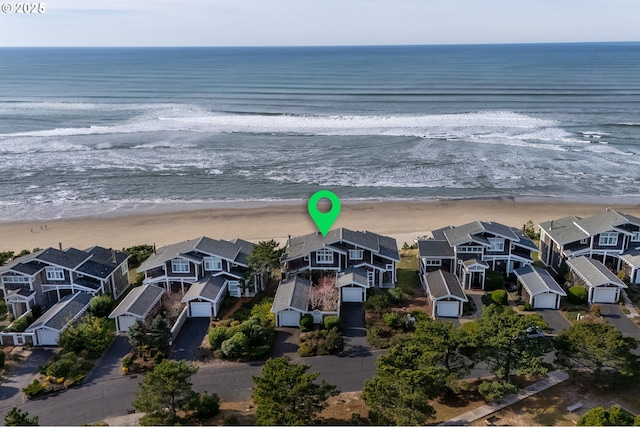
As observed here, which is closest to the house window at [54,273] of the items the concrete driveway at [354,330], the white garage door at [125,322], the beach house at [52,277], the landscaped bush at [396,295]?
the beach house at [52,277]

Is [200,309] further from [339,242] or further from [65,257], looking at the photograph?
[339,242]

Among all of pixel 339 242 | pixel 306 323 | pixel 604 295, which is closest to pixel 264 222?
pixel 339 242

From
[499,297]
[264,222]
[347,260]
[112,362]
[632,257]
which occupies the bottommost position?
[112,362]

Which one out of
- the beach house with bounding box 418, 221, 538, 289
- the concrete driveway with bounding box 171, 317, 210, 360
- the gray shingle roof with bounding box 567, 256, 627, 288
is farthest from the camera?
the beach house with bounding box 418, 221, 538, 289

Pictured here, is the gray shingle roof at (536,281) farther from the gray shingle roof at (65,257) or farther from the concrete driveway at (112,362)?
the gray shingle roof at (65,257)

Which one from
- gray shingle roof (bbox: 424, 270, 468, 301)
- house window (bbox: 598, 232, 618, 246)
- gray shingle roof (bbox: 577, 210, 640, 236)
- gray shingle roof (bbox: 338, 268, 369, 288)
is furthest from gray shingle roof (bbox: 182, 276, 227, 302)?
house window (bbox: 598, 232, 618, 246)

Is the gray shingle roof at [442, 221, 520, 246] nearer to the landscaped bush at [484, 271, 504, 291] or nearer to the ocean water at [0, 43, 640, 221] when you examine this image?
the landscaped bush at [484, 271, 504, 291]
